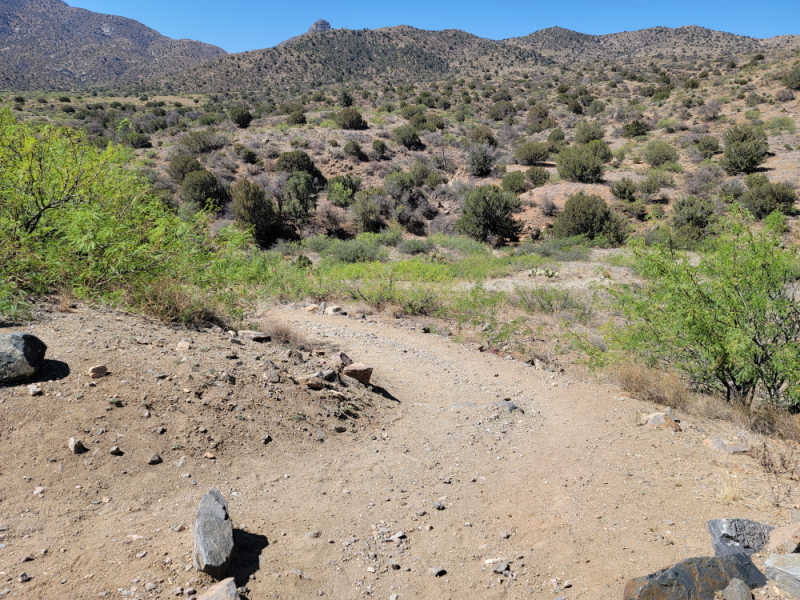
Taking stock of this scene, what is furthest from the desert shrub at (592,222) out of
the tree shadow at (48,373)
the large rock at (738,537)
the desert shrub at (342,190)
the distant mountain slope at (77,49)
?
the distant mountain slope at (77,49)

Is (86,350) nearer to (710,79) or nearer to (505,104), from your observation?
(505,104)

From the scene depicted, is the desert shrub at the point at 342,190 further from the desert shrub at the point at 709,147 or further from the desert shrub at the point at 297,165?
the desert shrub at the point at 709,147

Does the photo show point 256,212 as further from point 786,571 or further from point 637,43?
point 637,43

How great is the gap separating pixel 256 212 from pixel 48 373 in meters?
17.4

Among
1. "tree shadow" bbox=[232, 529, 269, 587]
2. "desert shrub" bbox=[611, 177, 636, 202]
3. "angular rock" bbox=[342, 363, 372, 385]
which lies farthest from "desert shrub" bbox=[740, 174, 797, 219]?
"tree shadow" bbox=[232, 529, 269, 587]

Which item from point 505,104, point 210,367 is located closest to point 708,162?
point 505,104

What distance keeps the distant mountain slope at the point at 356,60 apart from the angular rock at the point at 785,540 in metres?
59.0

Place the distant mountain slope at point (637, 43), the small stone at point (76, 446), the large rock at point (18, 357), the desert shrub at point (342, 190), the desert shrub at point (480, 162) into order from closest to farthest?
the small stone at point (76, 446) → the large rock at point (18, 357) → the desert shrub at point (342, 190) → the desert shrub at point (480, 162) → the distant mountain slope at point (637, 43)

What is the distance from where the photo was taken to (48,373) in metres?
3.78

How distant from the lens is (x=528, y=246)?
18250 mm

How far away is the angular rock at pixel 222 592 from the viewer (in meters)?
2.22

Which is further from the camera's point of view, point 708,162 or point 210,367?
point 708,162

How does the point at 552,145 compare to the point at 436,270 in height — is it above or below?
above

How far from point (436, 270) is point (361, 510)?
986cm
